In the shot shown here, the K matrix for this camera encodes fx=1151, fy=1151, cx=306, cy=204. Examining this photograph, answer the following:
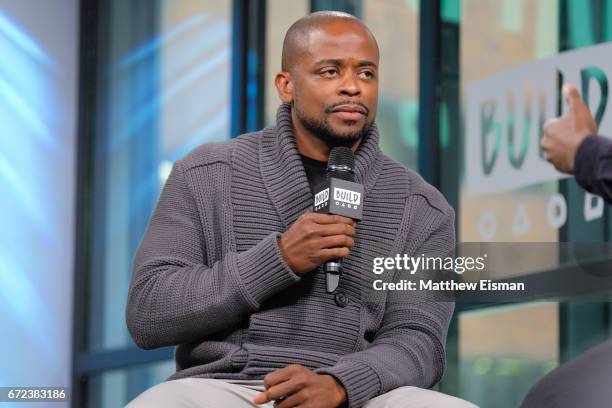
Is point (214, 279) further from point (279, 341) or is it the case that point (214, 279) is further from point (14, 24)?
point (14, 24)

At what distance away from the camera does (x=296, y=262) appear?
2320 mm

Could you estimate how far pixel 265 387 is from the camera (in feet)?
7.27

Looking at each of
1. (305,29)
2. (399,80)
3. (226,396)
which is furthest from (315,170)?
(399,80)

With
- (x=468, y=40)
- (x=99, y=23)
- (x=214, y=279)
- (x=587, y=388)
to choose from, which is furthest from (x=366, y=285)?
(x=99, y=23)

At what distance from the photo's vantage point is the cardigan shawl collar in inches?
99.4

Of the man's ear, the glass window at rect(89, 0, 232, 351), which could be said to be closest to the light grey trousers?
the man's ear

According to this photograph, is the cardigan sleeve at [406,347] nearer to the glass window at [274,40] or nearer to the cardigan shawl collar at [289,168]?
the cardigan shawl collar at [289,168]

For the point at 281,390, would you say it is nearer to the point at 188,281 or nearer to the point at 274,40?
the point at 188,281

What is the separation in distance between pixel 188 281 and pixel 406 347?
1.56ft

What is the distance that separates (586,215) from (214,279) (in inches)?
64.7

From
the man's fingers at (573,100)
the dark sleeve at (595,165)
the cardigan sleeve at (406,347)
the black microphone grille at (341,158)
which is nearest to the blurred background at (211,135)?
the cardigan sleeve at (406,347)

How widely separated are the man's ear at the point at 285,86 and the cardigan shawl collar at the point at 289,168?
0.05 meters

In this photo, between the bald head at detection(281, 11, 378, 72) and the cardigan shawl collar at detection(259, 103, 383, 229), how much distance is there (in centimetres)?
14

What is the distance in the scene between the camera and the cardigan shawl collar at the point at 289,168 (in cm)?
253
